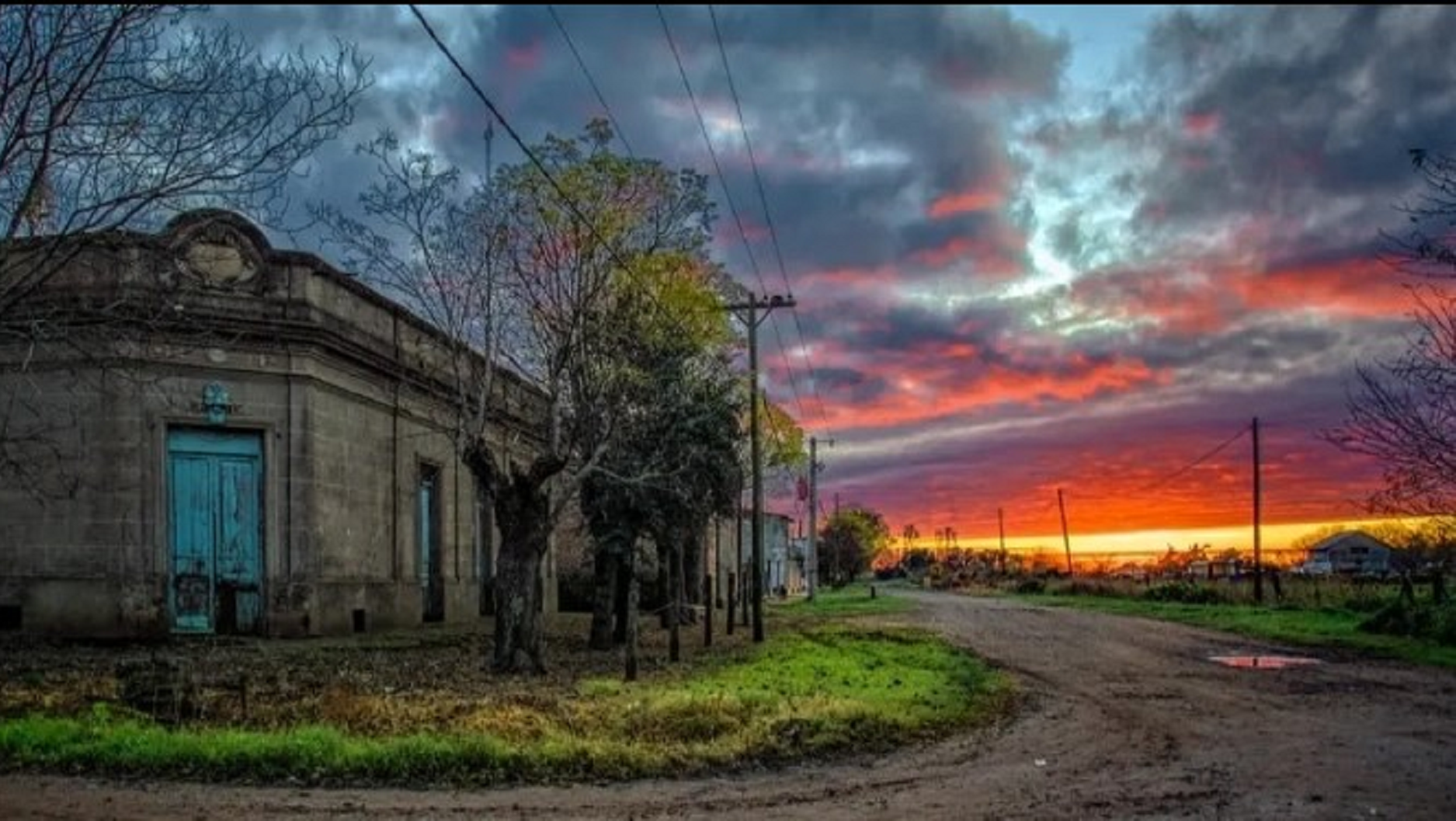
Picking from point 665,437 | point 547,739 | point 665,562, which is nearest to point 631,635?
point 547,739

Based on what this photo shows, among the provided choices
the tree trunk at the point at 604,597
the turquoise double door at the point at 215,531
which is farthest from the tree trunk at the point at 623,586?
the turquoise double door at the point at 215,531

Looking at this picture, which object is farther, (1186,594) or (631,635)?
(1186,594)

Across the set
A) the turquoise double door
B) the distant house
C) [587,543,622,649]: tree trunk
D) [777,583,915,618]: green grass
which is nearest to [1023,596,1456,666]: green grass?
[777,583,915,618]: green grass

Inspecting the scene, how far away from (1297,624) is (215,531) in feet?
88.9

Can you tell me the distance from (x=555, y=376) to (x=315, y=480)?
260 inches

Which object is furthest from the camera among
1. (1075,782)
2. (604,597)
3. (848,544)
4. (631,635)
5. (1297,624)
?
(848,544)

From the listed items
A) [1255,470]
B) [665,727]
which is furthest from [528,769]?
[1255,470]

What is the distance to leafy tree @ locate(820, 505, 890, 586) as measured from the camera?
124812 millimetres

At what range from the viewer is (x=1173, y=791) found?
35.1 feet

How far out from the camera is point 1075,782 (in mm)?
11188

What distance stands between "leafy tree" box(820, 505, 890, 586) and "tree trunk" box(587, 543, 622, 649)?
91.5 metres

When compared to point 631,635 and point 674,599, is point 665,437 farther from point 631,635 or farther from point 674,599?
point 631,635

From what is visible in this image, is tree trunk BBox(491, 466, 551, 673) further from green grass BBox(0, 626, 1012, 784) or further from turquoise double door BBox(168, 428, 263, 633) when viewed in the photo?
turquoise double door BBox(168, 428, 263, 633)

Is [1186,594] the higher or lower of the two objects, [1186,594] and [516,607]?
the lower
